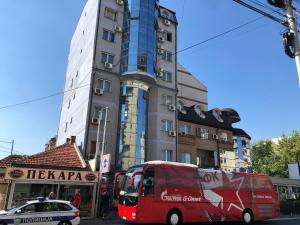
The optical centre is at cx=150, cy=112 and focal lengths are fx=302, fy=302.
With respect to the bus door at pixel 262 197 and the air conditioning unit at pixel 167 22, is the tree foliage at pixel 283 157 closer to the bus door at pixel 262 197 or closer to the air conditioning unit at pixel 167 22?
the air conditioning unit at pixel 167 22

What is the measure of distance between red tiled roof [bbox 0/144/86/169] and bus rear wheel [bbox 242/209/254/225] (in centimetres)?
1349

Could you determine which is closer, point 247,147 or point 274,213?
point 274,213

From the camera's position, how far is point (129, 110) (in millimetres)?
Answer: 32219

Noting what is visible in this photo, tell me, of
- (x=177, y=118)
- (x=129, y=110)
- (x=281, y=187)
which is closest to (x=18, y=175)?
(x=129, y=110)

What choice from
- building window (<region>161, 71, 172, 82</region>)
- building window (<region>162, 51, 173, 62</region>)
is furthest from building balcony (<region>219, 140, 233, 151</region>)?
building window (<region>162, 51, 173, 62</region>)

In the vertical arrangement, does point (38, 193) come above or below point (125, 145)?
below

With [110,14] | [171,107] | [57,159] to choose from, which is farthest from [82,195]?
[110,14]

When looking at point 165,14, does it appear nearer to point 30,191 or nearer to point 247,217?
point 247,217

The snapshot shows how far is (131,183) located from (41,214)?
498cm

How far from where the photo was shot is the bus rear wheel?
21.0 m

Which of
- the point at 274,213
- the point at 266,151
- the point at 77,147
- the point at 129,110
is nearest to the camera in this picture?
the point at 274,213

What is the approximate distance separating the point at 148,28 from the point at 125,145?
13882 mm

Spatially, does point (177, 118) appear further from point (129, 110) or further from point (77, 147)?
point (77, 147)

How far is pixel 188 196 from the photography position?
18.3 metres
